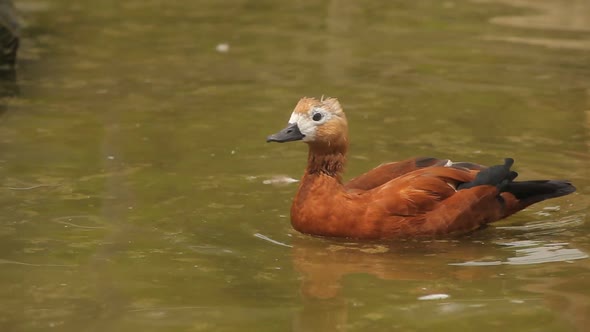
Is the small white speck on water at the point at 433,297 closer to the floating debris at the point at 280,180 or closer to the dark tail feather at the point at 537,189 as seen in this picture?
→ the dark tail feather at the point at 537,189

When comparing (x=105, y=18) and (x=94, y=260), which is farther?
(x=105, y=18)

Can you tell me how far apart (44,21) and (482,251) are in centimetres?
873

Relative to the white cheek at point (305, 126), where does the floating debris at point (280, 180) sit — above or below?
below

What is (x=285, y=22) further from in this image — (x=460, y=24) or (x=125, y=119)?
(x=125, y=119)

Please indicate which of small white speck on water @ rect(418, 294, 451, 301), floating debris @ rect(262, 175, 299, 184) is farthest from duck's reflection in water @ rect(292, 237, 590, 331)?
floating debris @ rect(262, 175, 299, 184)

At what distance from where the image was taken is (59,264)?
7172 mm

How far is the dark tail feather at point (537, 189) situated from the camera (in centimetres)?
778

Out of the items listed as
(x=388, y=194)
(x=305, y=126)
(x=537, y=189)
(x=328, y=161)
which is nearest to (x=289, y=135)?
(x=305, y=126)

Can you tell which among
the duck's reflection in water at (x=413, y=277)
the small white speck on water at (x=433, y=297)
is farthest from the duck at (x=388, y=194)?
the small white speck on water at (x=433, y=297)

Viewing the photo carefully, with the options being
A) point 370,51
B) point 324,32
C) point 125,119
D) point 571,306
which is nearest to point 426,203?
point 571,306

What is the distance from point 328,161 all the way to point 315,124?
27 cm

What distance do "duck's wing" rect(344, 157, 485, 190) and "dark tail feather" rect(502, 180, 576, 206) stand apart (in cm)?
34

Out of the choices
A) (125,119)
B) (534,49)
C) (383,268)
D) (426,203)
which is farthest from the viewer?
(534,49)

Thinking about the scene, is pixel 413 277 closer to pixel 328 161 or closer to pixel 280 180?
pixel 328 161
